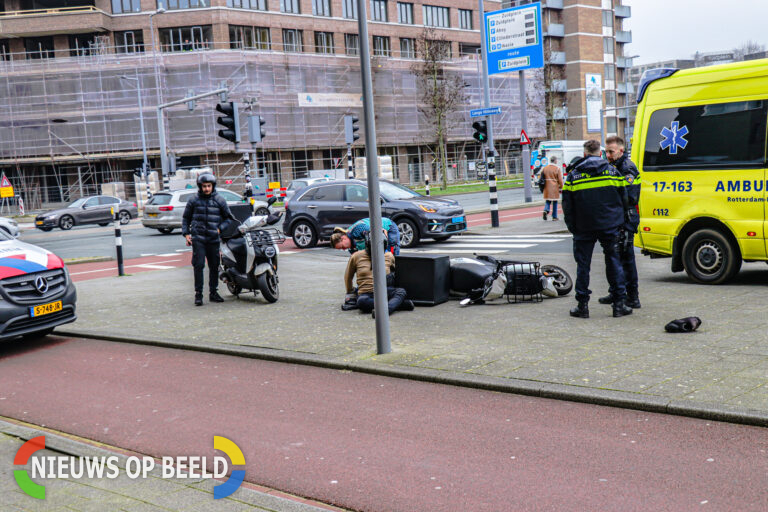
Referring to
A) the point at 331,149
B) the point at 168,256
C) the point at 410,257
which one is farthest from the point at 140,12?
the point at 410,257

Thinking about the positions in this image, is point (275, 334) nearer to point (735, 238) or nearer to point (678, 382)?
point (678, 382)

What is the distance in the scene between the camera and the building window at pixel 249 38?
186 ft

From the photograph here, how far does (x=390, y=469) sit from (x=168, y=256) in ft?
53.3

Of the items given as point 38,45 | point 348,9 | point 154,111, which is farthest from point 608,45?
point 38,45

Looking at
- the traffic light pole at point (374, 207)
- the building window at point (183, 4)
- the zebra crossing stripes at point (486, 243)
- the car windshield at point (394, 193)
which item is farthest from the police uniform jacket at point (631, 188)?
the building window at point (183, 4)

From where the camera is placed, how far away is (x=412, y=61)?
200 feet

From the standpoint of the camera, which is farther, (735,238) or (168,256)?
(168,256)

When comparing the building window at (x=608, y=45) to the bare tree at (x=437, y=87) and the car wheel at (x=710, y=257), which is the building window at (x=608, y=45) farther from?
the car wheel at (x=710, y=257)

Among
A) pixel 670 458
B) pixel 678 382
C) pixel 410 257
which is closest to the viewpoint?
pixel 670 458

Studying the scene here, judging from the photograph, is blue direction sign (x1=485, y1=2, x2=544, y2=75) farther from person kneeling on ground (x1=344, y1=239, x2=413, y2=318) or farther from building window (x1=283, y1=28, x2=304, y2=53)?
building window (x1=283, y1=28, x2=304, y2=53)

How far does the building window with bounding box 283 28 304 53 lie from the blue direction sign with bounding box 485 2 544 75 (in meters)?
33.7

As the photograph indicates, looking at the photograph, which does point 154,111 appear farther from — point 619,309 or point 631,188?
point 619,309

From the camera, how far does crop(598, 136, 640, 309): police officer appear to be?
8633 mm

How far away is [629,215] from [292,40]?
5444 centimetres
